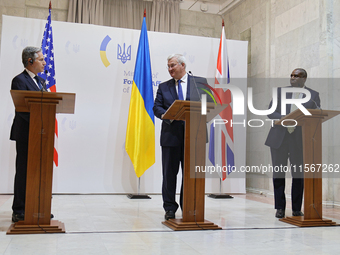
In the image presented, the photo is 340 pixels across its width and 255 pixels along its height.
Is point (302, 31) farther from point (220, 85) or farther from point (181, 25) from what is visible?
point (181, 25)

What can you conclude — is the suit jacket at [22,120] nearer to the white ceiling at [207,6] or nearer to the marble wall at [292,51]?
the marble wall at [292,51]

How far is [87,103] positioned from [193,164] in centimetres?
301

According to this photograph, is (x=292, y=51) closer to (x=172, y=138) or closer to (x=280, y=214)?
(x=280, y=214)

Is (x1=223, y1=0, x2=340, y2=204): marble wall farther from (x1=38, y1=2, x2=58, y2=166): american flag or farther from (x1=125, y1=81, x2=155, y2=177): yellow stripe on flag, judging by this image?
(x1=38, y1=2, x2=58, y2=166): american flag

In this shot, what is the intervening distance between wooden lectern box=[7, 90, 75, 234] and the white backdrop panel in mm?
2718

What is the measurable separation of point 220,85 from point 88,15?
120 inches

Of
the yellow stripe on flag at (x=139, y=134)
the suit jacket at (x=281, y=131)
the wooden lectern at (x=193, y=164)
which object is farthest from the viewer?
the yellow stripe on flag at (x=139, y=134)

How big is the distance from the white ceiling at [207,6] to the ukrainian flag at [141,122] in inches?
111

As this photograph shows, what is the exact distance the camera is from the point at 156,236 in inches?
104

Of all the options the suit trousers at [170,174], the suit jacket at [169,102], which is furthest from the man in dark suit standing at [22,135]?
the suit trousers at [170,174]

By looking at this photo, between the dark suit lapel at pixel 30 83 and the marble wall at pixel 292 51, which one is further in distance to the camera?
the marble wall at pixel 292 51

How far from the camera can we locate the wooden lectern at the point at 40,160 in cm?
265

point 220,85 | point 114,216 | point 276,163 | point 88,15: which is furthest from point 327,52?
point 88,15

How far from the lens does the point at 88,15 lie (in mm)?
7055
